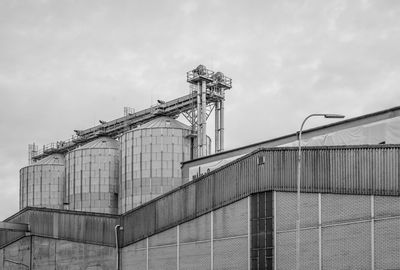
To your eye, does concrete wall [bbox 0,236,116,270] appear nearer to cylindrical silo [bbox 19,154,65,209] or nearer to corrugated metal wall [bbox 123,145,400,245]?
corrugated metal wall [bbox 123,145,400,245]

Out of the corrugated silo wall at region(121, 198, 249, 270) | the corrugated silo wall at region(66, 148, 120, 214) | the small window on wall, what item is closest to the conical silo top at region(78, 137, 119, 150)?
the corrugated silo wall at region(66, 148, 120, 214)

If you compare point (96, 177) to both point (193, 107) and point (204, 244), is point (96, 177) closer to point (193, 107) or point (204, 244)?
point (193, 107)

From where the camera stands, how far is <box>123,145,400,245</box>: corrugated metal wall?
45.9m

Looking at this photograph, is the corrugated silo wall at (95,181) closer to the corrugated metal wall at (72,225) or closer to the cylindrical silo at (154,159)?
the cylindrical silo at (154,159)

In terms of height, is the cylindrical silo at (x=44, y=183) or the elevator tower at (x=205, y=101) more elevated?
the elevator tower at (x=205, y=101)

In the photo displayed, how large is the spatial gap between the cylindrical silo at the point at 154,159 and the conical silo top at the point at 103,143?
854 cm

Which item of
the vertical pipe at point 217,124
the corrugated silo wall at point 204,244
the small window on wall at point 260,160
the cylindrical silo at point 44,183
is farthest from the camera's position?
the cylindrical silo at point 44,183

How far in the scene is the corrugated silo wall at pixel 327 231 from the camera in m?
44.5

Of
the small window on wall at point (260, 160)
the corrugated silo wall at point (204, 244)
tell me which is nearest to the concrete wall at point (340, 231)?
the small window on wall at point (260, 160)

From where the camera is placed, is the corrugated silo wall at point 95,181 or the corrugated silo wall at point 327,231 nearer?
the corrugated silo wall at point 327,231

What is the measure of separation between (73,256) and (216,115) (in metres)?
29.8

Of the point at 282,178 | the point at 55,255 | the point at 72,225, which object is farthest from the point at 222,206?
the point at 55,255

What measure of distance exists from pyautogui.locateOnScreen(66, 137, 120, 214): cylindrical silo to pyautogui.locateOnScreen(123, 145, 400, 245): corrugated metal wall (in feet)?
116

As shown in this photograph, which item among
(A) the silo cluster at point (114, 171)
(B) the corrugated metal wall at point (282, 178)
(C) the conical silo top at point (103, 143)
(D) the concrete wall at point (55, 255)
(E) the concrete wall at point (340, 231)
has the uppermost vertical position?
(C) the conical silo top at point (103, 143)
